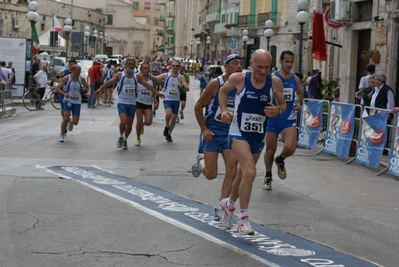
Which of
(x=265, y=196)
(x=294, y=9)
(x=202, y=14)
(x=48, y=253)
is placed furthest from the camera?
(x=202, y=14)

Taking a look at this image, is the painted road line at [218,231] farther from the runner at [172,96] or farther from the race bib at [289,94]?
the runner at [172,96]

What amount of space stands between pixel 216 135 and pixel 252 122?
99 cm

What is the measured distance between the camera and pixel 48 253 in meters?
7.21

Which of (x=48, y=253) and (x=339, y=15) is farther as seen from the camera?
(x=339, y=15)

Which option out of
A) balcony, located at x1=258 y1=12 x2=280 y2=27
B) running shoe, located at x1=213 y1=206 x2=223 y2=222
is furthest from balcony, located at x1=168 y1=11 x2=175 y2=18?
running shoe, located at x1=213 y1=206 x2=223 y2=222

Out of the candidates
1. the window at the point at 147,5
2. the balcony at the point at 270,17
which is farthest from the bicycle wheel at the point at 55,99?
the window at the point at 147,5

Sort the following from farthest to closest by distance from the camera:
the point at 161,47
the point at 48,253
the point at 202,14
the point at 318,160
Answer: the point at 161,47, the point at 202,14, the point at 318,160, the point at 48,253

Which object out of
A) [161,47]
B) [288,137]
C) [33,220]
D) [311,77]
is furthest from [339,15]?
[161,47]

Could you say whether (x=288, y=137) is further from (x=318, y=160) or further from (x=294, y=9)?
(x=294, y=9)

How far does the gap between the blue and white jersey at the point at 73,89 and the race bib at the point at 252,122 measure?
35.4ft

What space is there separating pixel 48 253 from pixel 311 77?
19.3m

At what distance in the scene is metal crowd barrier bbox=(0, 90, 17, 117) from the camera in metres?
25.7

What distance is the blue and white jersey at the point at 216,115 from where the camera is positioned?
9.25m

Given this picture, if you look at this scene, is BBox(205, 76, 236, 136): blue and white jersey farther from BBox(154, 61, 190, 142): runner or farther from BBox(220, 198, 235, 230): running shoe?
BBox(154, 61, 190, 142): runner
